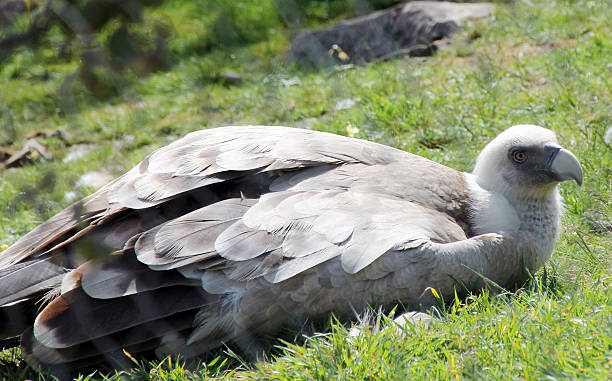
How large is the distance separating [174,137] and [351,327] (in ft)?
10.5

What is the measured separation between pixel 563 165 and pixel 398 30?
388 centimetres

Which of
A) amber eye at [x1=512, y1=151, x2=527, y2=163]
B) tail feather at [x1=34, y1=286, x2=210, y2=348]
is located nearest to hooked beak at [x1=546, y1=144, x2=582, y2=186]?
amber eye at [x1=512, y1=151, x2=527, y2=163]

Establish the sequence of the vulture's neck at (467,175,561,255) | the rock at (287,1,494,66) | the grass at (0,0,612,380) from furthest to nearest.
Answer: the rock at (287,1,494,66) → the vulture's neck at (467,175,561,255) → the grass at (0,0,612,380)

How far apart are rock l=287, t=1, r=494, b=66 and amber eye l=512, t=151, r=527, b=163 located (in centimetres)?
314

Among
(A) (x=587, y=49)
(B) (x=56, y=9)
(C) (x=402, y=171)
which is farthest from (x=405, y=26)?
(B) (x=56, y=9)

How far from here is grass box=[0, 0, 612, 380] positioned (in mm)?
1974

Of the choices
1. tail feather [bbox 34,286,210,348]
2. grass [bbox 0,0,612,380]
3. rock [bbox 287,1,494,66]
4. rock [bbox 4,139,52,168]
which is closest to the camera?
grass [bbox 0,0,612,380]

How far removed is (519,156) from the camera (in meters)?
3.62

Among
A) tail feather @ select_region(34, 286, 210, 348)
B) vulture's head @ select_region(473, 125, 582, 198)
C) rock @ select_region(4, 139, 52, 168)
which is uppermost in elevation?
vulture's head @ select_region(473, 125, 582, 198)

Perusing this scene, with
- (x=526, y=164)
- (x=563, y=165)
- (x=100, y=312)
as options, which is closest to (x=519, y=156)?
(x=526, y=164)

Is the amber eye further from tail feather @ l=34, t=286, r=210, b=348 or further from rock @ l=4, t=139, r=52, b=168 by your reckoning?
rock @ l=4, t=139, r=52, b=168

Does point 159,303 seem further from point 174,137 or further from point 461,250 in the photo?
point 174,137

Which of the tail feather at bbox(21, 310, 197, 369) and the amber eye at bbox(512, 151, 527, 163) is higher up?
the amber eye at bbox(512, 151, 527, 163)

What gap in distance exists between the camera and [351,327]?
303 cm
